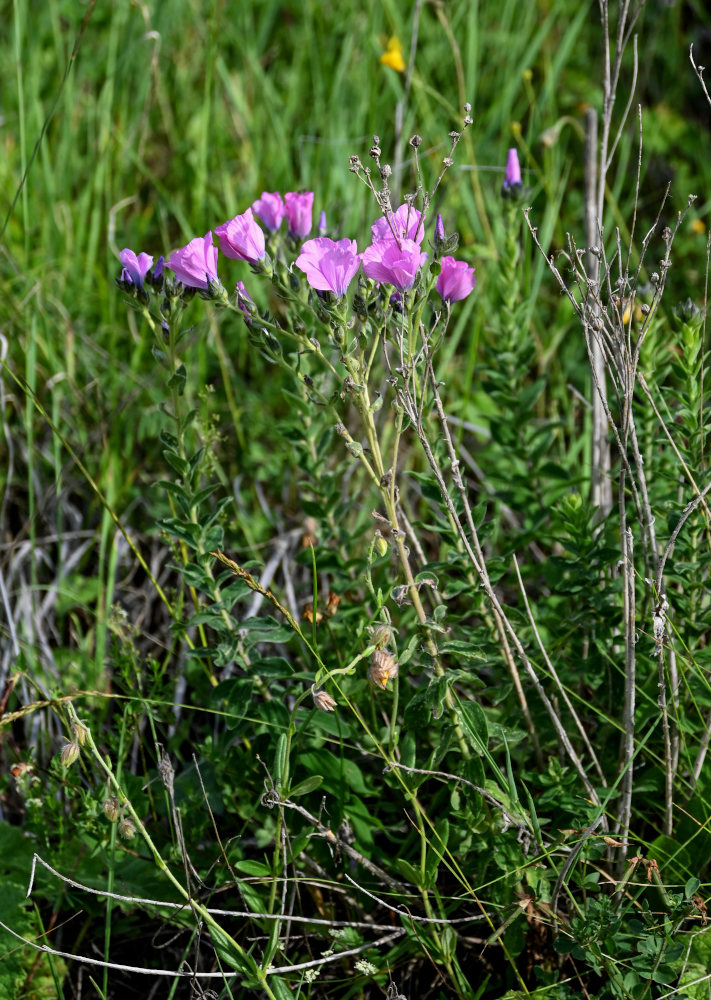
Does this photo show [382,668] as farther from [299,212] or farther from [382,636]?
[299,212]

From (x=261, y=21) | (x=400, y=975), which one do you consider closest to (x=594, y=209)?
(x=400, y=975)

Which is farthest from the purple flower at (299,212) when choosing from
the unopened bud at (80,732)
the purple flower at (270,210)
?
the unopened bud at (80,732)

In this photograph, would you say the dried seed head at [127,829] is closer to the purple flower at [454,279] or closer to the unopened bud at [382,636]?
the unopened bud at [382,636]

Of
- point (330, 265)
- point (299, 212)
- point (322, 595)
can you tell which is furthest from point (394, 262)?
point (322, 595)

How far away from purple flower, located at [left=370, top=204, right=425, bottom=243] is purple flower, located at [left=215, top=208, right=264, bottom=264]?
0.17 meters

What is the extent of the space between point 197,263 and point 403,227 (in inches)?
11.9

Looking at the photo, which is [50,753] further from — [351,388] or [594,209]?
[594,209]

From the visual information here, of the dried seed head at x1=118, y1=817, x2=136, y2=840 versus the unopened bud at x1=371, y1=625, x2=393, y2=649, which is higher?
the unopened bud at x1=371, y1=625, x2=393, y2=649

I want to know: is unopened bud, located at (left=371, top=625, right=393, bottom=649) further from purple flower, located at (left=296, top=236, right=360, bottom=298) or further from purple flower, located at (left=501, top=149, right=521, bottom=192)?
purple flower, located at (left=501, top=149, right=521, bottom=192)

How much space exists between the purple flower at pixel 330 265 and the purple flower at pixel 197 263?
0.15 meters

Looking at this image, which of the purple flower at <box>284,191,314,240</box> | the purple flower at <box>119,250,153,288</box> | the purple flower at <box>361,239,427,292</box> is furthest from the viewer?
the purple flower at <box>284,191,314,240</box>

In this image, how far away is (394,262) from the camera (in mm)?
1238

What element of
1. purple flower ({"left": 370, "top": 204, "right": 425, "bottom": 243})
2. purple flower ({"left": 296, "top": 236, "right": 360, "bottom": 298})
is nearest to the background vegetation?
purple flower ({"left": 296, "top": 236, "right": 360, "bottom": 298})

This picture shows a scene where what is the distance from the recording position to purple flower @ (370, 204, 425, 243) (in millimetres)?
Answer: 1289
